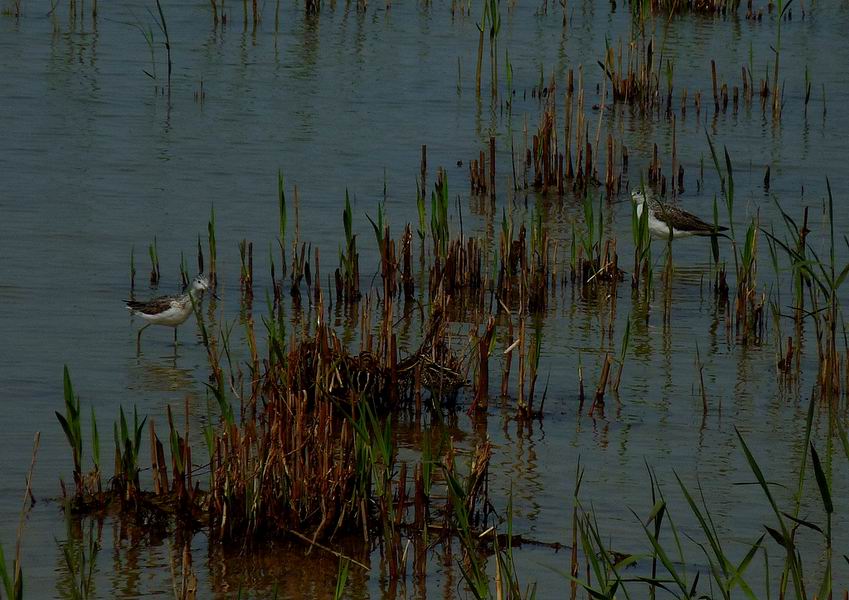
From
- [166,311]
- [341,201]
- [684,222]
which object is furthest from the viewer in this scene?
[341,201]

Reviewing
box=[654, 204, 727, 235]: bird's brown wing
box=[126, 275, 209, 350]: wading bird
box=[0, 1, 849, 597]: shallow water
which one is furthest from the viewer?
box=[654, 204, 727, 235]: bird's brown wing

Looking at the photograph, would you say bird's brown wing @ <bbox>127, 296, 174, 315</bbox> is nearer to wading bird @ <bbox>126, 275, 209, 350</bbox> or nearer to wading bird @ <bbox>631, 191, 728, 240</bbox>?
wading bird @ <bbox>126, 275, 209, 350</bbox>

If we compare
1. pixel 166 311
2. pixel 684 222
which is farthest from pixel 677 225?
pixel 166 311

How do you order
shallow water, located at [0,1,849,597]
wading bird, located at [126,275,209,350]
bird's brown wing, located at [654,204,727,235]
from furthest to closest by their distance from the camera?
bird's brown wing, located at [654,204,727,235] → wading bird, located at [126,275,209,350] → shallow water, located at [0,1,849,597]

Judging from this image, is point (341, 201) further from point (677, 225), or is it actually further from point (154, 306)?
point (154, 306)

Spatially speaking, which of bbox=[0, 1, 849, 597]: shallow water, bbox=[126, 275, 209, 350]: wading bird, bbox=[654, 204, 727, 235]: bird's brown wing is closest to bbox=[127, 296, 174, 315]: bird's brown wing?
bbox=[126, 275, 209, 350]: wading bird

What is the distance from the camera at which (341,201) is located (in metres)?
11.0

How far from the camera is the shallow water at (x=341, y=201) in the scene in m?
5.56

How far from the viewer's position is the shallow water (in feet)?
18.2

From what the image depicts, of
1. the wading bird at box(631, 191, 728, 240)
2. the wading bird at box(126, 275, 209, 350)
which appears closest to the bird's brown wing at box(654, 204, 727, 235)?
the wading bird at box(631, 191, 728, 240)

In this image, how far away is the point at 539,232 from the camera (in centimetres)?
873

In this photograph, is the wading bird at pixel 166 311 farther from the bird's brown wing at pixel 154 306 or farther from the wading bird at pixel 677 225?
the wading bird at pixel 677 225

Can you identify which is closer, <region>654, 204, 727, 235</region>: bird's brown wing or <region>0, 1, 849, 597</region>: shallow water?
<region>0, 1, 849, 597</region>: shallow water

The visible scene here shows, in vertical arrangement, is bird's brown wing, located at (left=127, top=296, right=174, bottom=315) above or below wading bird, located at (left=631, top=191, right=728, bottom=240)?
below
